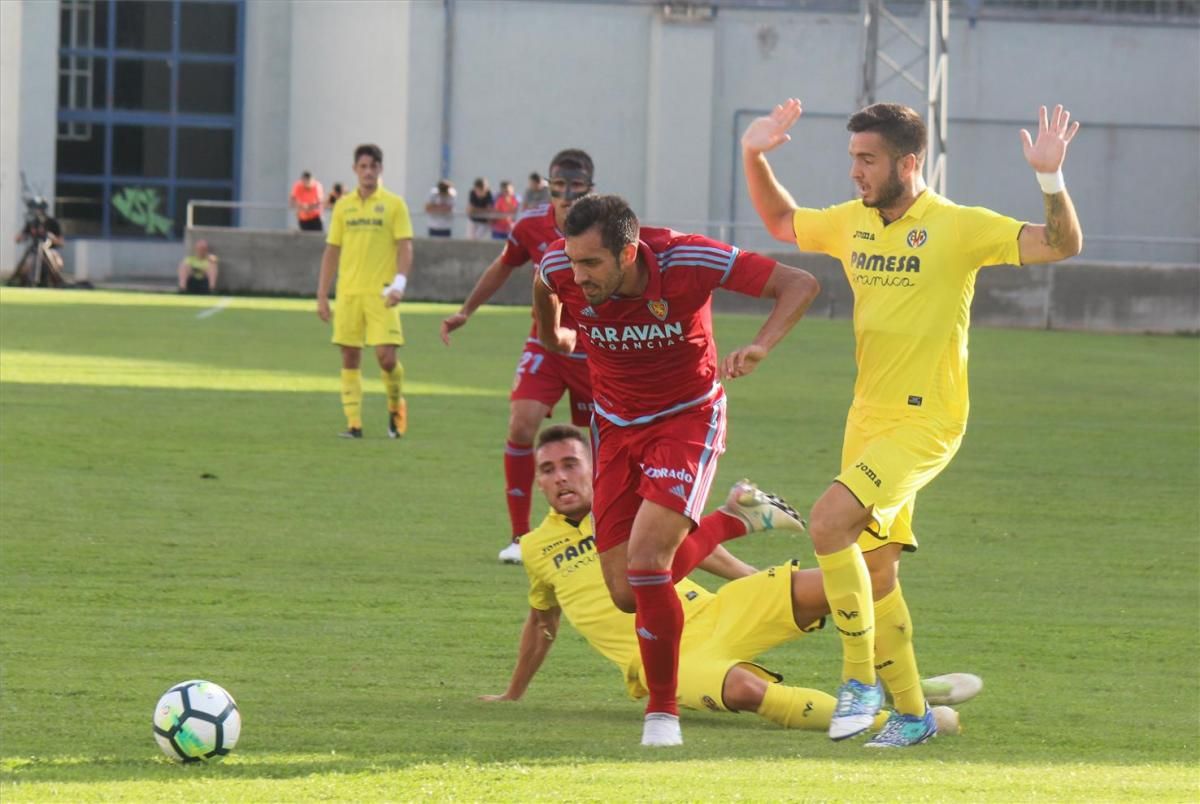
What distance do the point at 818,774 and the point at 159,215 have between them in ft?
135

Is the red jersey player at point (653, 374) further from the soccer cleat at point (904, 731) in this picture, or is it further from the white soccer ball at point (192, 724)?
the white soccer ball at point (192, 724)

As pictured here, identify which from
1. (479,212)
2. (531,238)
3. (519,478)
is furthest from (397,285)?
(479,212)

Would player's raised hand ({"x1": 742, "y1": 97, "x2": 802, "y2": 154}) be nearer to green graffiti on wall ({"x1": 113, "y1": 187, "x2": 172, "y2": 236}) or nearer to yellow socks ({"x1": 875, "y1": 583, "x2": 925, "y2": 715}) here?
yellow socks ({"x1": 875, "y1": 583, "x2": 925, "y2": 715})

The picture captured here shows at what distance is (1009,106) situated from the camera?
4250 cm

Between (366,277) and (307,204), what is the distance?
2380 centimetres

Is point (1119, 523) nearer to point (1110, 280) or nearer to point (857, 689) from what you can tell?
point (857, 689)

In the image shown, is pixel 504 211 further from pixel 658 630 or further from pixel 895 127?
pixel 658 630

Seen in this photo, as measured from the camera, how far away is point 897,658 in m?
6.50

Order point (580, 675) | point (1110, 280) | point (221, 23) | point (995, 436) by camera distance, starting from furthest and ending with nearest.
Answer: point (221, 23), point (1110, 280), point (995, 436), point (580, 675)

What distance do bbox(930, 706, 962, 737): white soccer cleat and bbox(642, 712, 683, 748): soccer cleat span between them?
0.96 metres

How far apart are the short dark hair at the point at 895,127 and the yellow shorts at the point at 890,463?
920 millimetres

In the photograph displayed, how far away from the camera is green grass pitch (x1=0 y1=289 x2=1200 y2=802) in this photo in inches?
222

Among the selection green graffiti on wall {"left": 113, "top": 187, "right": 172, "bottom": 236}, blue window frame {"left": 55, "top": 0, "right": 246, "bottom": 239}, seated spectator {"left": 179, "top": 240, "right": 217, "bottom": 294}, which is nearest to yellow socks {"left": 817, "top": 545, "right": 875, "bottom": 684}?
seated spectator {"left": 179, "top": 240, "right": 217, "bottom": 294}

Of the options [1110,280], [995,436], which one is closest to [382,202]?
[995,436]
